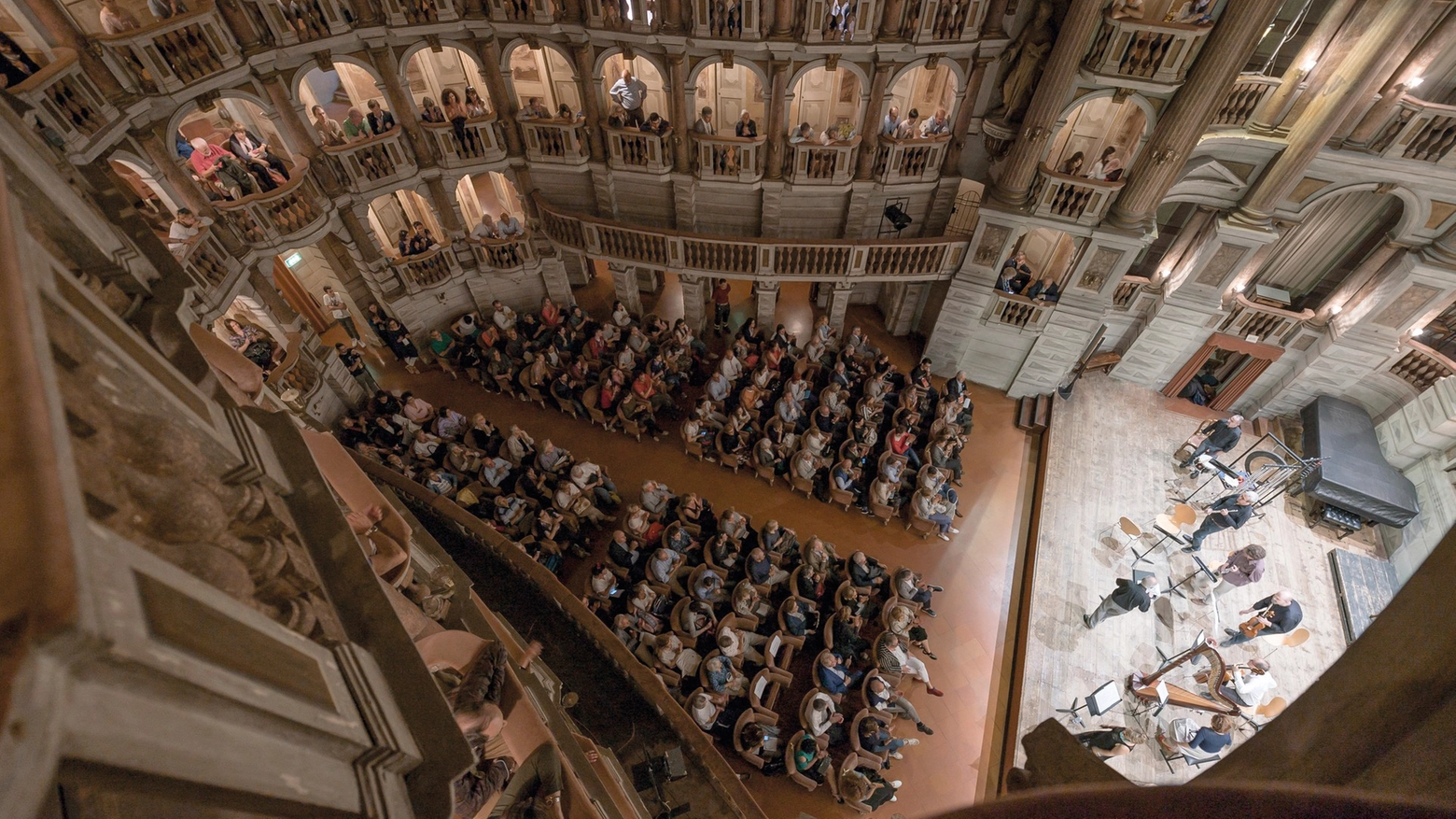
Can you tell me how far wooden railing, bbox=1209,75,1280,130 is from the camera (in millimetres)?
9250

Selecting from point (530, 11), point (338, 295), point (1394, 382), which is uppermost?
point (1394, 382)

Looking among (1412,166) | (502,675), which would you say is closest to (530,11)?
(502,675)

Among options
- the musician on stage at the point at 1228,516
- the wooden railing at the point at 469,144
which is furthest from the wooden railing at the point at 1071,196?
the wooden railing at the point at 469,144

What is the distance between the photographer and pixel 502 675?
14.0 ft

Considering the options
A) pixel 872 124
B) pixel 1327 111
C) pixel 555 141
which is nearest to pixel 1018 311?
pixel 872 124

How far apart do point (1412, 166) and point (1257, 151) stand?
2.04 meters

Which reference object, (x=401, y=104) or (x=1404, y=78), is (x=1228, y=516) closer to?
(x=1404, y=78)

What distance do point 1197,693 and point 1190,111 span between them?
8575mm

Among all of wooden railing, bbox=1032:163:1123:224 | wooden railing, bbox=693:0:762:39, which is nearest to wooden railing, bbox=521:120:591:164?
wooden railing, bbox=693:0:762:39

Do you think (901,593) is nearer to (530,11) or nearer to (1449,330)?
(1449,330)

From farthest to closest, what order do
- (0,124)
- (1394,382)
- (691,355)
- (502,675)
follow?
(691,355), (1394,382), (502,675), (0,124)

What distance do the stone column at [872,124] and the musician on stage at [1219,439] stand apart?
8.03 meters

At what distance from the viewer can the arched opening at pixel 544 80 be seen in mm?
11680

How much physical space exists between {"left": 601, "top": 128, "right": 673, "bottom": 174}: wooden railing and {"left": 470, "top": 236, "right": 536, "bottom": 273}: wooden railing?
2.76m
